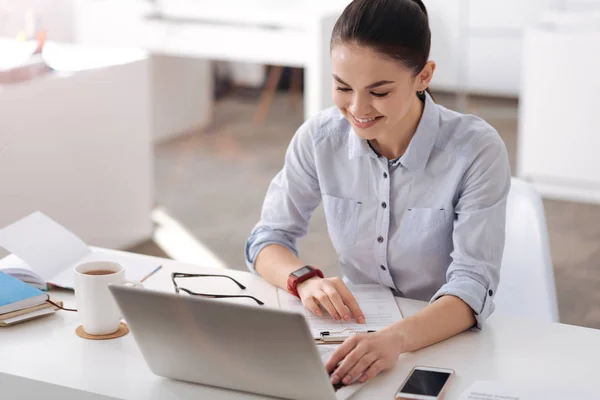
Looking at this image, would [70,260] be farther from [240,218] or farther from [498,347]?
[240,218]

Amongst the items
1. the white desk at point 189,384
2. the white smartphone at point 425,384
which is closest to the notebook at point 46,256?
the white desk at point 189,384

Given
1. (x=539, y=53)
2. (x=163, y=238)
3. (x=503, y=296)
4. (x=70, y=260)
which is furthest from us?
(x=539, y=53)

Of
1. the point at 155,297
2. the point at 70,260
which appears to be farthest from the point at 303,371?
the point at 70,260

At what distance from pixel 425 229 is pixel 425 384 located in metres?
0.48

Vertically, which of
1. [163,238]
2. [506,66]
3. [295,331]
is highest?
[295,331]

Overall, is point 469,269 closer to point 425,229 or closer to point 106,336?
point 425,229

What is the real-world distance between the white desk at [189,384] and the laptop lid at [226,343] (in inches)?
1.4

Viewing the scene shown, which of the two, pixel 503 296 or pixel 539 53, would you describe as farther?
pixel 539 53

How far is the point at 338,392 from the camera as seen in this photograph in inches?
51.3

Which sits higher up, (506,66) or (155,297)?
(155,297)

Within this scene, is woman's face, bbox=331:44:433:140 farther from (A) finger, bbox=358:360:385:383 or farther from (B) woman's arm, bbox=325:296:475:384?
(A) finger, bbox=358:360:385:383

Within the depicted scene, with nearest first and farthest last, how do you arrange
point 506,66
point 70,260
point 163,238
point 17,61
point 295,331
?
point 295,331 → point 70,260 → point 17,61 → point 163,238 → point 506,66

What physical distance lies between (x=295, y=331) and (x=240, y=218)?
2.85m

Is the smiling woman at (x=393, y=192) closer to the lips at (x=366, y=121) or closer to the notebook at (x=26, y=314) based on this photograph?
the lips at (x=366, y=121)
